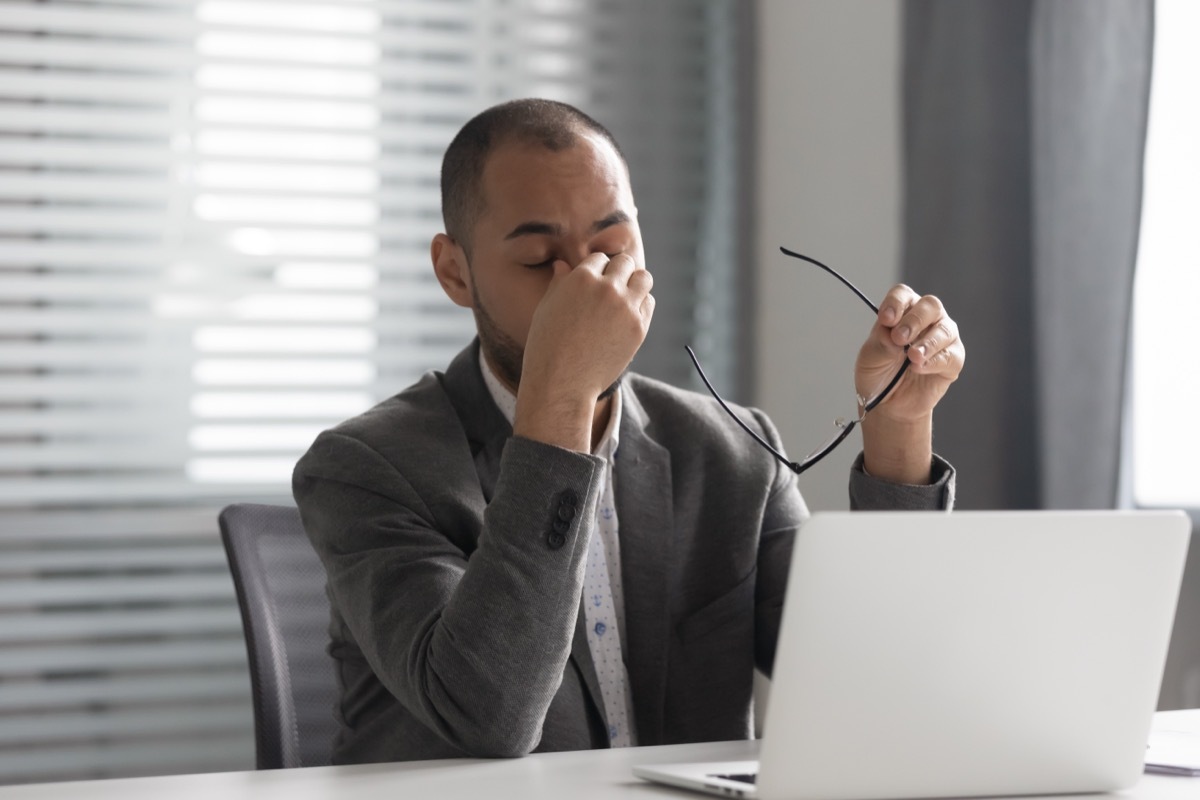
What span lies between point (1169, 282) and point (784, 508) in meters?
1.02

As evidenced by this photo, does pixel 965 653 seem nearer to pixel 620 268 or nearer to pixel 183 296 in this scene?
pixel 620 268

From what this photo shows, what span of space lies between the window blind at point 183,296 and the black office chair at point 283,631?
124 cm

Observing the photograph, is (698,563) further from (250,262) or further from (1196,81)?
(250,262)

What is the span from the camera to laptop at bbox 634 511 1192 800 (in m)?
0.76

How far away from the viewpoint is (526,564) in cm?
106

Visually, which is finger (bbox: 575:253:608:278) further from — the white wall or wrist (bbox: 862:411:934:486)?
the white wall

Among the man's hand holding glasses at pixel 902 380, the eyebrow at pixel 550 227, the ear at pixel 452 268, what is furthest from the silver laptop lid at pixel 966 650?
the ear at pixel 452 268

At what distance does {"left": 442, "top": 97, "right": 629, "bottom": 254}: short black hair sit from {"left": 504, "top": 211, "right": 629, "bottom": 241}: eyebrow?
8cm

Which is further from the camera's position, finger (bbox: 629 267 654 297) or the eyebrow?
the eyebrow

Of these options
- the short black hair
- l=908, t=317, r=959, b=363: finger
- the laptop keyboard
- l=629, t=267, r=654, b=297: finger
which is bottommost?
the laptop keyboard

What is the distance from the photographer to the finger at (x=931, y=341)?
1258mm

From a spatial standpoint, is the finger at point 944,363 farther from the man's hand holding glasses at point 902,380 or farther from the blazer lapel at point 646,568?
the blazer lapel at point 646,568

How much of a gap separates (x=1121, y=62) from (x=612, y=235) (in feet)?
3.81

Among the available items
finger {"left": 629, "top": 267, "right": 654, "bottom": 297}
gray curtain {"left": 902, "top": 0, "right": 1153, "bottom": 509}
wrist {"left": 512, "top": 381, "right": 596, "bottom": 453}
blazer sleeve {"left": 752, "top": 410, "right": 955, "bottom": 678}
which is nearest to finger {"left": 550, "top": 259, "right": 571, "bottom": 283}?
finger {"left": 629, "top": 267, "right": 654, "bottom": 297}
